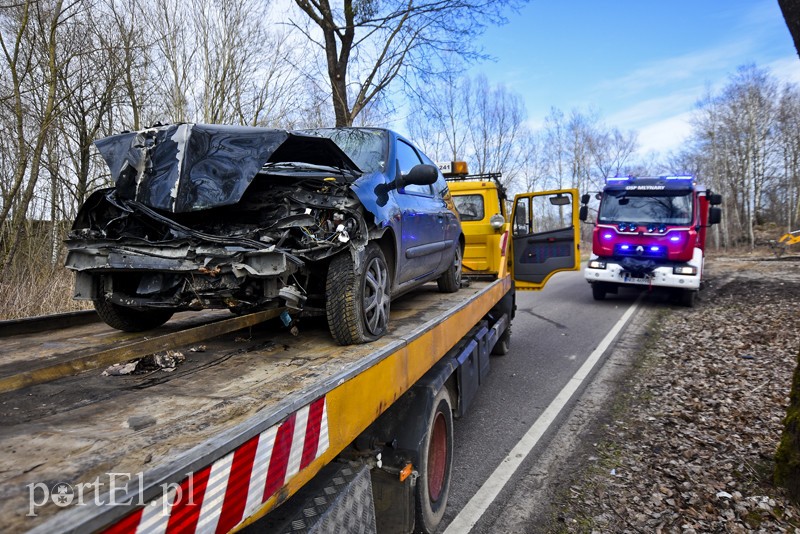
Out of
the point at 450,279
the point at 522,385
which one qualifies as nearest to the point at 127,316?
the point at 450,279

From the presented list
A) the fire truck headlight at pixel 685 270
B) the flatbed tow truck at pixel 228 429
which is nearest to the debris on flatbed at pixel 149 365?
the flatbed tow truck at pixel 228 429

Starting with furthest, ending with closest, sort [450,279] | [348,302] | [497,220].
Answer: [497,220] → [450,279] → [348,302]

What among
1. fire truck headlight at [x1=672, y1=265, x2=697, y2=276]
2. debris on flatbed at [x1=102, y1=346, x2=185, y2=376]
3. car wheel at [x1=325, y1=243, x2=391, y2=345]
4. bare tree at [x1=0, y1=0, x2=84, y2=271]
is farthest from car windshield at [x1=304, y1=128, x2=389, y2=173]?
fire truck headlight at [x1=672, y1=265, x2=697, y2=276]

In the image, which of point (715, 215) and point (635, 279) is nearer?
point (635, 279)

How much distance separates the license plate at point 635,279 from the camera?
10.7m

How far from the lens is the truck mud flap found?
1710 millimetres

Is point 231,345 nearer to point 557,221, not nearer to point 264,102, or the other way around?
point 264,102

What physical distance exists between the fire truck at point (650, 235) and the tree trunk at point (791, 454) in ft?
25.9

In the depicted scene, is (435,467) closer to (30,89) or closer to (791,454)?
(791,454)

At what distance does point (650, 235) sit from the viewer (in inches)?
425

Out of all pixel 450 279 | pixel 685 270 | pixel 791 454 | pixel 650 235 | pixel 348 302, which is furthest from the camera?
pixel 650 235

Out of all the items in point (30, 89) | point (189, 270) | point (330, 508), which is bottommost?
point (330, 508)

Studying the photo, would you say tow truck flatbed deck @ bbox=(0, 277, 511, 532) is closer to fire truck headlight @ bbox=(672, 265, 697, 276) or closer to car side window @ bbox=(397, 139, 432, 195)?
car side window @ bbox=(397, 139, 432, 195)

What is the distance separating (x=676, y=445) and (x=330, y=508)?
334 centimetres
